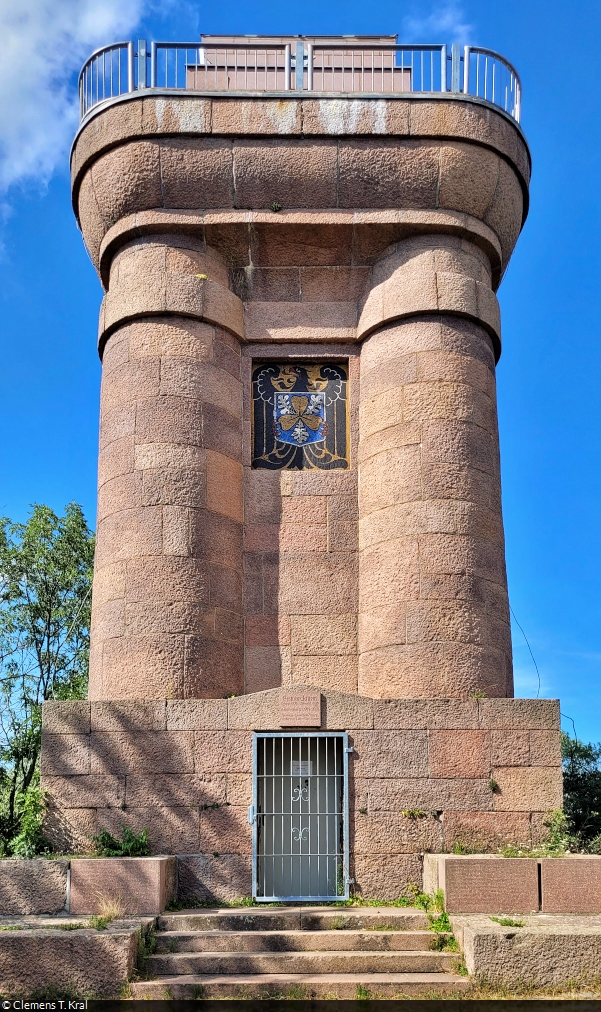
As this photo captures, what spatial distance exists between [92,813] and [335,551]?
13.0 ft

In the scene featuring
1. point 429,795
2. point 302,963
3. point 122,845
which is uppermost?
point 429,795

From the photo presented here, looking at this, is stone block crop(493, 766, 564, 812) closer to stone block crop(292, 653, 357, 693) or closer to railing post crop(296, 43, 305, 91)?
stone block crop(292, 653, 357, 693)

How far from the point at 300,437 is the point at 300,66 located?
176 inches

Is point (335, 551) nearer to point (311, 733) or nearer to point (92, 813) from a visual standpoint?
point (311, 733)

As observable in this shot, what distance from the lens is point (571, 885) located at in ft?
34.8

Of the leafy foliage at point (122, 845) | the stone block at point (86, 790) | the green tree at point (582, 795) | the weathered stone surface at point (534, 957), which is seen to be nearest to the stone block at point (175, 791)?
the stone block at point (86, 790)

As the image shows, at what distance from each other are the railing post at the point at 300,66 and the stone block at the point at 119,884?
8.99m

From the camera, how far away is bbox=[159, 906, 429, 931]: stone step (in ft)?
34.4

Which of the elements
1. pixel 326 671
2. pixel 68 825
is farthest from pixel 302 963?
pixel 326 671

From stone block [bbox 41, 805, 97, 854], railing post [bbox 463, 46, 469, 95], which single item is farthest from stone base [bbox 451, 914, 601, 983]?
railing post [bbox 463, 46, 469, 95]

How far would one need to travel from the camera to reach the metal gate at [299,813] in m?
11.9

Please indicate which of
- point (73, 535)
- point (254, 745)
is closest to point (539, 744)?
point (254, 745)

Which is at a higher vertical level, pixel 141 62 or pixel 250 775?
pixel 141 62

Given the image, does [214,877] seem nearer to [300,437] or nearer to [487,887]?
[487,887]
